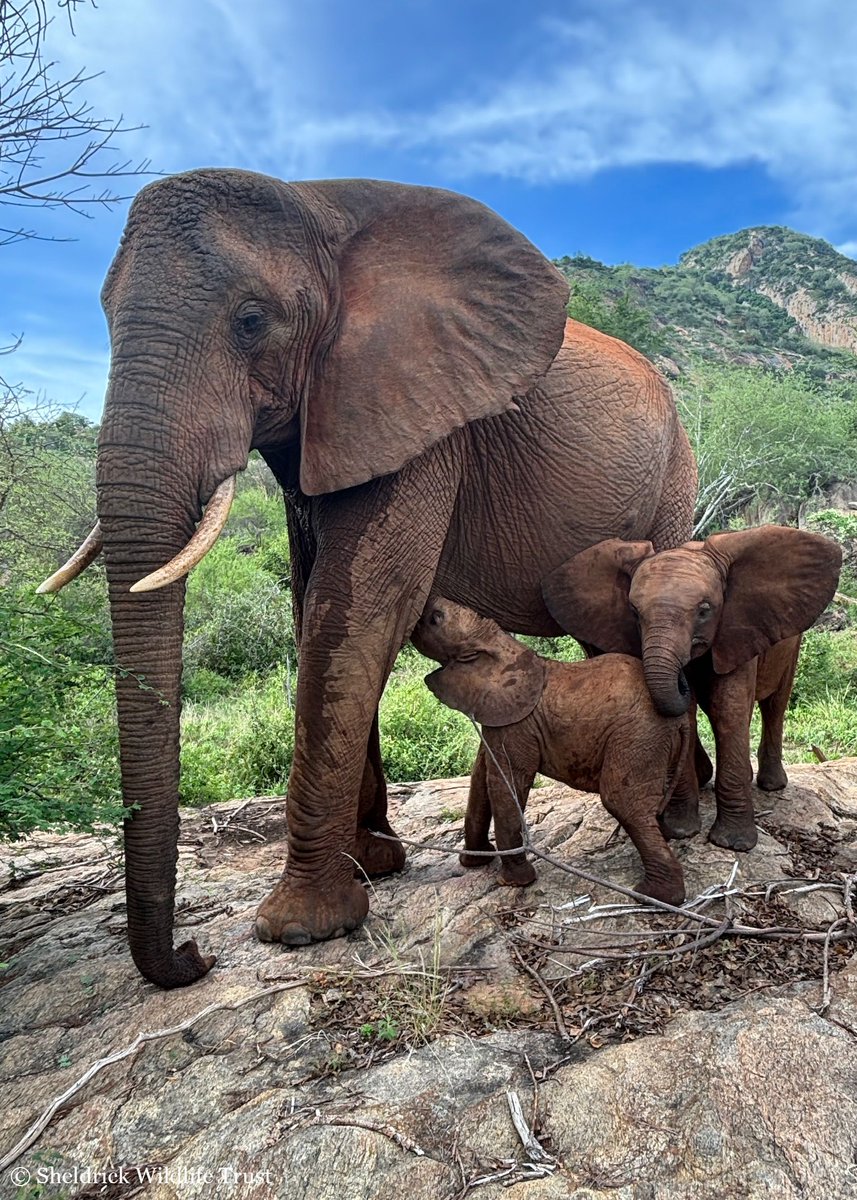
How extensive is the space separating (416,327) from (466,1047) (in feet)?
9.36

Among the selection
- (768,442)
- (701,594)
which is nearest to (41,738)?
(701,594)

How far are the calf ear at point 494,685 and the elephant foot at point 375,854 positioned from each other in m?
1.15

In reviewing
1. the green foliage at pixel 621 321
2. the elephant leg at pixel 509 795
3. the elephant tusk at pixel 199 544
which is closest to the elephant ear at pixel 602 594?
the elephant leg at pixel 509 795

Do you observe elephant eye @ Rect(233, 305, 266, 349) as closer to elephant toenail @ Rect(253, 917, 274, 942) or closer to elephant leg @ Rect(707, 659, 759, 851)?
elephant toenail @ Rect(253, 917, 274, 942)

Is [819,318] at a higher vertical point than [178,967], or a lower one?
higher

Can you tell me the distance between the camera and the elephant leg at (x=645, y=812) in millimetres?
3742

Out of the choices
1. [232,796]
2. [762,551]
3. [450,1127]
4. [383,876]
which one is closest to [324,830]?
[383,876]

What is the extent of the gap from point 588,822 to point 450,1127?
2.56 metres

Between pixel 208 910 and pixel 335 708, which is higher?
pixel 335 708

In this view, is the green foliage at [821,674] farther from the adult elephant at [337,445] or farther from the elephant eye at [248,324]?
the elephant eye at [248,324]

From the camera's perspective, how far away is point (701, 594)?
12.9 ft

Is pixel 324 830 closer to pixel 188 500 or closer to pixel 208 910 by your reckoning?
pixel 208 910

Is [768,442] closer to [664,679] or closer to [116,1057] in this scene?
[664,679]

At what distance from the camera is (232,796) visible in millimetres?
7652
